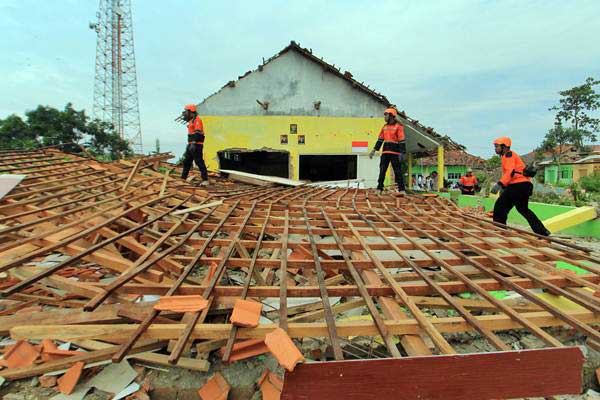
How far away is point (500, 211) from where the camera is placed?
5.05 metres

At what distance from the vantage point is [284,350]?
1311 mm

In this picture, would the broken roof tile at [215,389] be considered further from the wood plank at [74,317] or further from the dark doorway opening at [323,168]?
the dark doorway opening at [323,168]

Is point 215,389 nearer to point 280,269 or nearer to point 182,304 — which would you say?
point 182,304

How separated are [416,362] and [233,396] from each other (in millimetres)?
1123

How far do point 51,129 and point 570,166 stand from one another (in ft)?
146

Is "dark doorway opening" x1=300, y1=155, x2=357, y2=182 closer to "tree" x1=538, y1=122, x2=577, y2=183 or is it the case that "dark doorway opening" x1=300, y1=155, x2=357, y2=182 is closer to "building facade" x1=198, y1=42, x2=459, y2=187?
"building facade" x1=198, y1=42, x2=459, y2=187

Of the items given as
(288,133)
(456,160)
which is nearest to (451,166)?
(456,160)

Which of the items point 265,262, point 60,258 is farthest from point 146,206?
point 265,262

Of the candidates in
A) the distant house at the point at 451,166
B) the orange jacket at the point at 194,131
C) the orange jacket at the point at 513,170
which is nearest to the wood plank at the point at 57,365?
the orange jacket at the point at 513,170

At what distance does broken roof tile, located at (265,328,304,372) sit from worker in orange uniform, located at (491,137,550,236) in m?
4.67

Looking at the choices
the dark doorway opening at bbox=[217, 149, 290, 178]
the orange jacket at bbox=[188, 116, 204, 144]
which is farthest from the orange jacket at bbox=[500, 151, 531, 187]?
the dark doorway opening at bbox=[217, 149, 290, 178]

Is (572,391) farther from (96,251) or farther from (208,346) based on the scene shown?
(96,251)

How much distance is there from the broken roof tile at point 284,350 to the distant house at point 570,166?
34.1 m

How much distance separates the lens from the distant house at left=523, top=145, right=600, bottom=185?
28266mm
